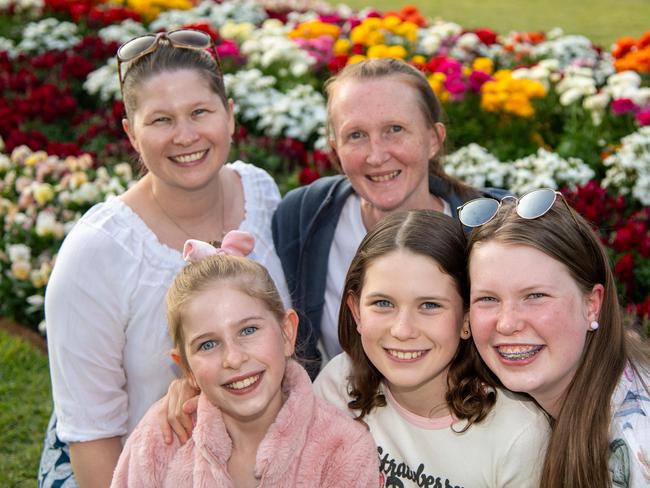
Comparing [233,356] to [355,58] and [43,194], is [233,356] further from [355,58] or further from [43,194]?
[355,58]

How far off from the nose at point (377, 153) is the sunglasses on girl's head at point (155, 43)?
2.41 ft

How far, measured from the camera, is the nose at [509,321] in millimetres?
2486

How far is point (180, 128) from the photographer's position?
3168 millimetres

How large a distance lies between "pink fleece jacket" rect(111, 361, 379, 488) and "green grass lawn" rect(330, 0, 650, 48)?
1023 cm

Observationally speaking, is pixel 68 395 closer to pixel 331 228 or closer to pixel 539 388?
pixel 331 228

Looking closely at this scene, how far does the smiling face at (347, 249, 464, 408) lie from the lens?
2.70 m

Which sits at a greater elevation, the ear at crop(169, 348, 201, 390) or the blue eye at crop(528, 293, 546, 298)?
the blue eye at crop(528, 293, 546, 298)

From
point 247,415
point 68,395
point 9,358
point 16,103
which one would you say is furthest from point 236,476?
point 16,103

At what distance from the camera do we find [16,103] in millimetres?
6980

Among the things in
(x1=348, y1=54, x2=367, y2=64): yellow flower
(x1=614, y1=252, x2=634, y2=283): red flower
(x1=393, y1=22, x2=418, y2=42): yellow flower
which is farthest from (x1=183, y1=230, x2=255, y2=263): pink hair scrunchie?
(x1=393, y1=22, x2=418, y2=42): yellow flower

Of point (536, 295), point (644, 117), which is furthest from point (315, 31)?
point (536, 295)

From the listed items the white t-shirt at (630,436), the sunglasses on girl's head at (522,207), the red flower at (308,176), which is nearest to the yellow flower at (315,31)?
the red flower at (308,176)

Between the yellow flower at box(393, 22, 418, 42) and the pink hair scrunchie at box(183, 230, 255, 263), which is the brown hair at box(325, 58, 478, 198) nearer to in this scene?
the pink hair scrunchie at box(183, 230, 255, 263)

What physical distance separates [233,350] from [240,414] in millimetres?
208
